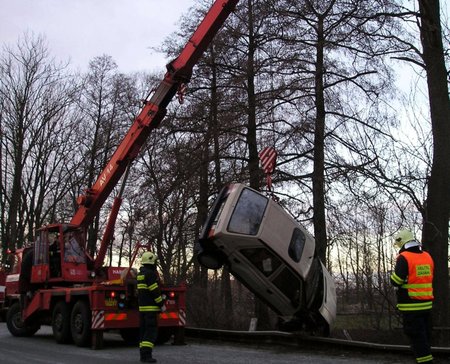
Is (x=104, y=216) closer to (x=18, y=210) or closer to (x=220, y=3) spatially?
(x=18, y=210)

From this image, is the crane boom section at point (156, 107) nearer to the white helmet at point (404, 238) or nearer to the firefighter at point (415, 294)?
the white helmet at point (404, 238)

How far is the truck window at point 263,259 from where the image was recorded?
897 centimetres

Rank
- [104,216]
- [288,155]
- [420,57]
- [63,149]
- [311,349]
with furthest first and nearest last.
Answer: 1. [63,149]
2. [104,216]
3. [288,155]
4. [420,57]
5. [311,349]

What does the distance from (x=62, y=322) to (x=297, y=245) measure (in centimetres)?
570

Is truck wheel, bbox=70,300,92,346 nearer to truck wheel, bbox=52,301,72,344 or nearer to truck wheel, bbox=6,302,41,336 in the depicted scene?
truck wheel, bbox=52,301,72,344

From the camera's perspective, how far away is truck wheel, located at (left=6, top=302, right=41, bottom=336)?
44.0 feet

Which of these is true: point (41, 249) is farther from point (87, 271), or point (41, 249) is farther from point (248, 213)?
point (248, 213)

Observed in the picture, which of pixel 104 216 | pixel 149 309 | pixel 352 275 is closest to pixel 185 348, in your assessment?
pixel 149 309

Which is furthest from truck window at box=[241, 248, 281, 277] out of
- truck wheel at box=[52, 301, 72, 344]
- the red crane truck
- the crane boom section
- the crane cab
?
the crane cab

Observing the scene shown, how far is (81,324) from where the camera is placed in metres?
10.8

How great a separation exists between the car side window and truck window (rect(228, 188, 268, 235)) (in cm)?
84

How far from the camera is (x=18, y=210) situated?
34.5m

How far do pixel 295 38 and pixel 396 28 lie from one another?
3511 millimetres

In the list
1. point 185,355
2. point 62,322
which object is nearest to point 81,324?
point 62,322
